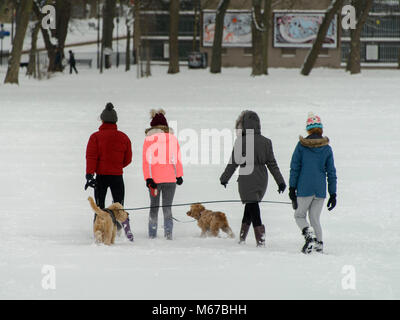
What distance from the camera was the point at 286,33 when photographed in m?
68.0

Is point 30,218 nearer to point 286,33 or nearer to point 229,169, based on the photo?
point 229,169

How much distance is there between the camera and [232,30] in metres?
68.9

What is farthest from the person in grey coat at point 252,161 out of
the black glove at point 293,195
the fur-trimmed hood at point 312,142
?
the fur-trimmed hood at point 312,142

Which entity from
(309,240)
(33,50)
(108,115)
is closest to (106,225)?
(108,115)

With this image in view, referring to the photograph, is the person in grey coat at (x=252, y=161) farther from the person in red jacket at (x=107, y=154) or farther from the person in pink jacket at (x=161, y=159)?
the person in red jacket at (x=107, y=154)

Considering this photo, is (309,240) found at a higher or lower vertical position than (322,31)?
lower

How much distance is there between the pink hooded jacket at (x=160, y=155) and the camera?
9266mm

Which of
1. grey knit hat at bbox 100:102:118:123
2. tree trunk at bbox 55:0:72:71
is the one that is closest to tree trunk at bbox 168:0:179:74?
tree trunk at bbox 55:0:72:71

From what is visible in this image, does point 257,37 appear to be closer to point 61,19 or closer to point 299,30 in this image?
point 61,19

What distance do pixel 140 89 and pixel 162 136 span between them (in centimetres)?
2689

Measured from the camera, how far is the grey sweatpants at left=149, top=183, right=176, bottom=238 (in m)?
9.41

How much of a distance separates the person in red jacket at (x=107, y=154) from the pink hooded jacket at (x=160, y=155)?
0.28 m

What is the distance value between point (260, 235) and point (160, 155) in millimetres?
1402
